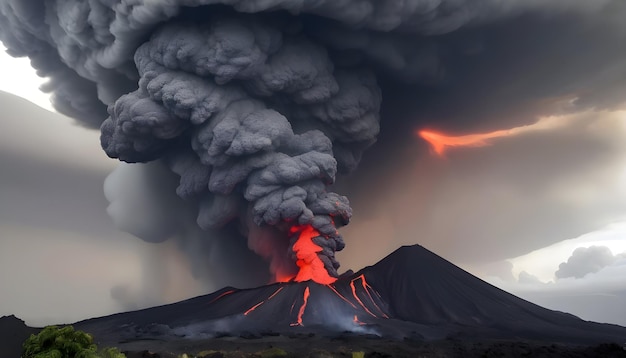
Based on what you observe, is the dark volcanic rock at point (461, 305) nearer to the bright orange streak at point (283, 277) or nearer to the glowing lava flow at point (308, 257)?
the glowing lava flow at point (308, 257)

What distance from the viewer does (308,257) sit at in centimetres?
3516

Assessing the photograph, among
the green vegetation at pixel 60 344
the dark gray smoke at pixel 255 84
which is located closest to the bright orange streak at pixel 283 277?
the dark gray smoke at pixel 255 84

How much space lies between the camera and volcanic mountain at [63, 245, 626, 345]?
28859 mm

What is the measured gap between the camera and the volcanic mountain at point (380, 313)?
28.9 meters

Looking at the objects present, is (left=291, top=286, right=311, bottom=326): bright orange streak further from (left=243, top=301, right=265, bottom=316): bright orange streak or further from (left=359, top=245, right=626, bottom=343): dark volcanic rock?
(left=359, top=245, right=626, bottom=343): dark volcanic rock

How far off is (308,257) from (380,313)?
5498mm

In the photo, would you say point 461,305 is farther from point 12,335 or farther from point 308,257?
point 12,335

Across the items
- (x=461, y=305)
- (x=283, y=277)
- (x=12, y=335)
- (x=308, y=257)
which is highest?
(x=308, y=257)

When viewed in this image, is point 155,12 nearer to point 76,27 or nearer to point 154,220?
point 76,27

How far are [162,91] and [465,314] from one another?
22090 millimetres

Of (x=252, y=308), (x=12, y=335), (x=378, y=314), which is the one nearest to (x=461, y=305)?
(x=378, y=314)

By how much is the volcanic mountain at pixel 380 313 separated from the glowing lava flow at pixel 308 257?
118 centimetres

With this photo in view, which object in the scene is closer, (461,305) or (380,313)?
(380,313)

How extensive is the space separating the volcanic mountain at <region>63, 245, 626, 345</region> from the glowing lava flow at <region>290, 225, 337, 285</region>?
3.87 ft
